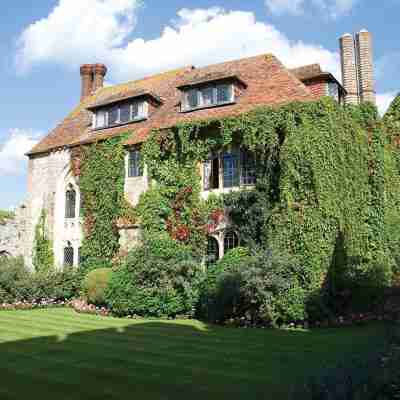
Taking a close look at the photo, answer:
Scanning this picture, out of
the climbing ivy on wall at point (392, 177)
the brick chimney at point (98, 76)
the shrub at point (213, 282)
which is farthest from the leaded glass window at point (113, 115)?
the climbing ivy on wall at point (392, 177)

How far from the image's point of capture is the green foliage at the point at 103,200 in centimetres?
2117

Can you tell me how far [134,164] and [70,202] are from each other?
534cm

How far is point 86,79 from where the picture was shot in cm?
3075

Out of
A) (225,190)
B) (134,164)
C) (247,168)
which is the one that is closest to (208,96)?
(247,168)

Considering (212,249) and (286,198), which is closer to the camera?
(286,198)

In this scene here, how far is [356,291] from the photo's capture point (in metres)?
15.4

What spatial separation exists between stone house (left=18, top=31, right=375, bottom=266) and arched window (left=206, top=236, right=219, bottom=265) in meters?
0.04

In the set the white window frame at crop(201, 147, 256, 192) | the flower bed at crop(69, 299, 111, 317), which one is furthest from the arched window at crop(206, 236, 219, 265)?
the flower bed at crop(69, 299, 111, 317)

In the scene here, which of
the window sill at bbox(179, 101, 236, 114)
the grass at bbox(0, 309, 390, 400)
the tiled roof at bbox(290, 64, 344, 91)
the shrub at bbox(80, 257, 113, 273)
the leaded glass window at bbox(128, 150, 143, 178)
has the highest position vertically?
the tiled roof at bbox(290, 64, 344, 91)

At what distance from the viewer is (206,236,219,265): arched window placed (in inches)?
728

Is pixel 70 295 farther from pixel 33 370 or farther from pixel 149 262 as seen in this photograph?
pixel 33 370

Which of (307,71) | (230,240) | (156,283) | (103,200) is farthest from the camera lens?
(103,200)

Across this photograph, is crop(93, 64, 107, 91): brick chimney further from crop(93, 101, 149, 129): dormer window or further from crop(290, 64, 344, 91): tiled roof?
crop(290, 64, 344, 91): tiled roof

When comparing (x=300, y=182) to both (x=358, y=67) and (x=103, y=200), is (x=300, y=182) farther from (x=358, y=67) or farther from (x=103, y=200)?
(x=358, y=67)
